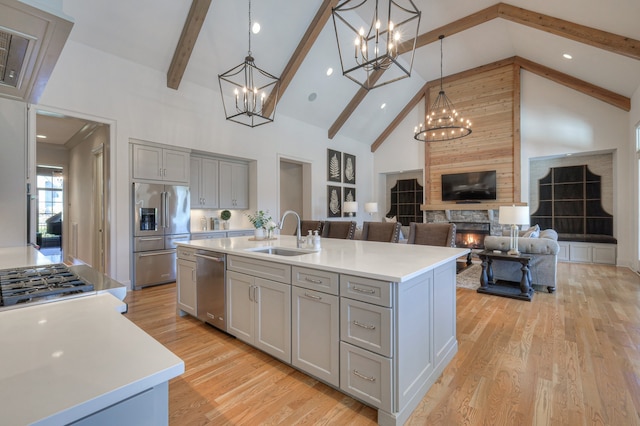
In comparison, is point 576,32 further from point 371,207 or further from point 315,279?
point 371,207

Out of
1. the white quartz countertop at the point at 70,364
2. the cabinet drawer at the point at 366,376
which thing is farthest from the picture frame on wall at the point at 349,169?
the white quartz countertop at the point at 70,364

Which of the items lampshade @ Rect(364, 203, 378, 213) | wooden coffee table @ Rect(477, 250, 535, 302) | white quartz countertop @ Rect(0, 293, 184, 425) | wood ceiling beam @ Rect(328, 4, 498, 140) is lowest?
wooden coffee table @ Rect(477, 250, 535, 302)

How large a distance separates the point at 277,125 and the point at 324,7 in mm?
2549

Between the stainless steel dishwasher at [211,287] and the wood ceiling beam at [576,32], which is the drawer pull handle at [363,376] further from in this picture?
the wood ceiling beam at [576,32]

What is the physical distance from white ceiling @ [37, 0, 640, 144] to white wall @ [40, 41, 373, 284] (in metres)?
0.24

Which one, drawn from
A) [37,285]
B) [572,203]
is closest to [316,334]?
[37,285]

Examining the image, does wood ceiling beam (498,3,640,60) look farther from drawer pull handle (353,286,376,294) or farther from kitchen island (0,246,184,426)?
kitchen island (0,246,184,426)

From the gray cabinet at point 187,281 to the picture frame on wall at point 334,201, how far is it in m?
5.24

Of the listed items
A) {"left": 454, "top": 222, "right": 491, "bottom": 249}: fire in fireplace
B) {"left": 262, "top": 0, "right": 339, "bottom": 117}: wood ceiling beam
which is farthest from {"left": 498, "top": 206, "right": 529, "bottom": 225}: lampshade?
{"left": 262, "top": 0, "right": 339, "bottom": 117}: wood ceiling beam

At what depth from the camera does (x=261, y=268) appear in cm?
242

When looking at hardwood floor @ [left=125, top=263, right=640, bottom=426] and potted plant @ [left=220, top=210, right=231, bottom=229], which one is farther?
potted plant @ [left=220, top=210, right=231, bottom=229]

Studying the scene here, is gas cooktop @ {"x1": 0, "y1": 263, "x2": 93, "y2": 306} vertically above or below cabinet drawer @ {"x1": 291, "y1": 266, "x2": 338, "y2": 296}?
above

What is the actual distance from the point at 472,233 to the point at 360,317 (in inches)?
284

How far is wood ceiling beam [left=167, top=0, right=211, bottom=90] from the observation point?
4113 mm
